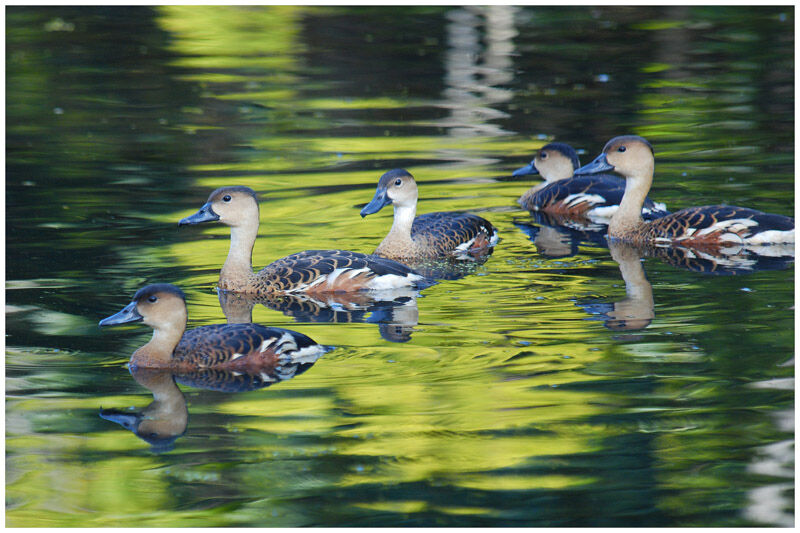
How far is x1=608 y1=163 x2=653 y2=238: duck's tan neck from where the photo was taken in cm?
1370

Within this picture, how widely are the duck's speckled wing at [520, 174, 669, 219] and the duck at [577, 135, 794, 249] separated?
0.32 metres

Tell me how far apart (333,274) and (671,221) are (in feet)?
13.1

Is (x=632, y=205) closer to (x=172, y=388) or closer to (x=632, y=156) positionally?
(x=632, y=156)

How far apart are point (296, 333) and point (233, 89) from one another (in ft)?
42.0

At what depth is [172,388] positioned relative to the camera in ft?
28.4

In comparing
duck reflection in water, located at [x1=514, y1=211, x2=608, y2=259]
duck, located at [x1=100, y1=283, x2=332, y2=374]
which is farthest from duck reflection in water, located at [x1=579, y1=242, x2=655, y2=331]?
duck, located at [x1=100, y1=283, x2=332, y2=374]

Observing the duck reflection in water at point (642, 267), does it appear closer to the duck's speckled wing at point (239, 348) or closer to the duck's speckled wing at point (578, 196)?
the duck's speckled wing at point (578, 196)

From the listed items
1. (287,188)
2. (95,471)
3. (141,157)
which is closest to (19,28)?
(141,157)

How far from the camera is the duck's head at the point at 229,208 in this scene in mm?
11750

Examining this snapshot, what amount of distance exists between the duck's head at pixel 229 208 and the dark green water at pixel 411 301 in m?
0.64

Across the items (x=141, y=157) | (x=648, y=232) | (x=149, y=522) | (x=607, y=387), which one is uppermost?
(x=141, y=157)

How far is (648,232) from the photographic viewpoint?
43.8 ft

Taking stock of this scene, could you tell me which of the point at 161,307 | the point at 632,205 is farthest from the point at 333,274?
the point at 632,205

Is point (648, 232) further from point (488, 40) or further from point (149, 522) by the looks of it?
point (488, 40)
